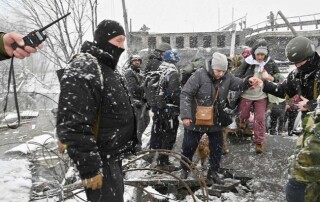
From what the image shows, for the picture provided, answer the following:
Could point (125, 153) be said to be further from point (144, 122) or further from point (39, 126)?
point (39, 126)

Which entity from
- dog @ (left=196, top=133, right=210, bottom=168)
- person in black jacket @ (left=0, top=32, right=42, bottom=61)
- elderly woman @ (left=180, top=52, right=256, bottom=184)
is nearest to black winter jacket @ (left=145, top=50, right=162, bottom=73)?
elderly woman @ (left=180, top=52, right=256, bottom=184)

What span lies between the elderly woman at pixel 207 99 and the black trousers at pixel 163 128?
788mm

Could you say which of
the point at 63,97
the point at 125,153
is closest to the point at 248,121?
the point at 125,153

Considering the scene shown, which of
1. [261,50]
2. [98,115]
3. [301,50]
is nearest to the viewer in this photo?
[98,115]

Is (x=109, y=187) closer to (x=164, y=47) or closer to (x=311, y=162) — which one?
(x=311, y=162)

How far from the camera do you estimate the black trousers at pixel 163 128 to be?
574 centimetres

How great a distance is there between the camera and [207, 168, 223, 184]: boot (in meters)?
4.84

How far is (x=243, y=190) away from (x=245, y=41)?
23507mm

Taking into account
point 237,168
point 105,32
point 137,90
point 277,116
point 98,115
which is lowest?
point 237,168

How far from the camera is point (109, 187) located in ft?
8.94

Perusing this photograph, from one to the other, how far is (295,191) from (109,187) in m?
1.65

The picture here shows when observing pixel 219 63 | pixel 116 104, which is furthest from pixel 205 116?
pixel 116 104

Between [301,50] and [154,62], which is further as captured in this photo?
Answer: [154,62]

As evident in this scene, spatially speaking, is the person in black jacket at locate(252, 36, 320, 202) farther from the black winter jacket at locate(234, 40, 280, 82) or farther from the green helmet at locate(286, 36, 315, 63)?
the black winter jacket at locate(234, 40, 280, 82)
